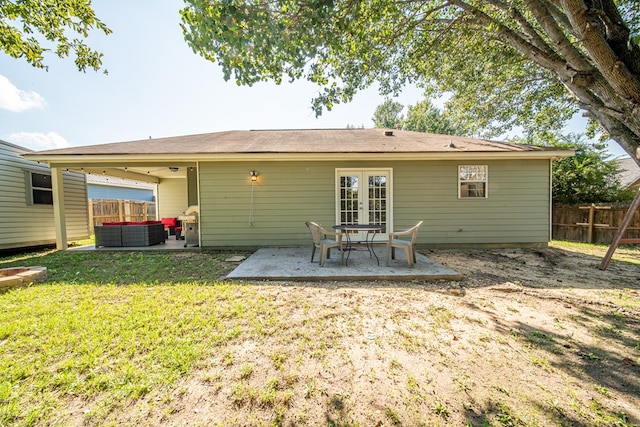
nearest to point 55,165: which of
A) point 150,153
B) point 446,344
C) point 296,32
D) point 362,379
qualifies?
point 150,153

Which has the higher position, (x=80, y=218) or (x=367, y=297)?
(x=80, y=218)


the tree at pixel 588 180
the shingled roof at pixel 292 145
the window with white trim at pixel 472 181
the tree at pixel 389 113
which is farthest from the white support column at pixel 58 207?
the tree at pixel 389 113

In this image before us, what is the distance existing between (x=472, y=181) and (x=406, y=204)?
1.99m

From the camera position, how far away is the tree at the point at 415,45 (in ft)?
9.05

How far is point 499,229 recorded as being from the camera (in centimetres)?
715

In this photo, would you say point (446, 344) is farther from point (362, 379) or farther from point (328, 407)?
point (328, 407)

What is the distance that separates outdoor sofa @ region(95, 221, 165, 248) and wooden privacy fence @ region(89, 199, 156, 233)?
13.6 feet

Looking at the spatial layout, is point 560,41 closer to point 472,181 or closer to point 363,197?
point 472,181

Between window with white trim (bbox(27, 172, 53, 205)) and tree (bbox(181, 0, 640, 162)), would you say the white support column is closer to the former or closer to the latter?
window with white trim (bbox(27, 172, 53, 205))

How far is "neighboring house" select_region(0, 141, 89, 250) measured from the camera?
697 centimetres

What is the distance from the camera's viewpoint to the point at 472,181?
712 cm

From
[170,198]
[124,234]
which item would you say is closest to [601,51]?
[124,234]

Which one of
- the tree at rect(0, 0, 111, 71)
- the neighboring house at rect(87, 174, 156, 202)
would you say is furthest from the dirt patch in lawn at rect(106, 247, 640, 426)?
the neighboring house at rect(87, 174, 156, 202)

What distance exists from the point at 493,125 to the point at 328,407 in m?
14.4
